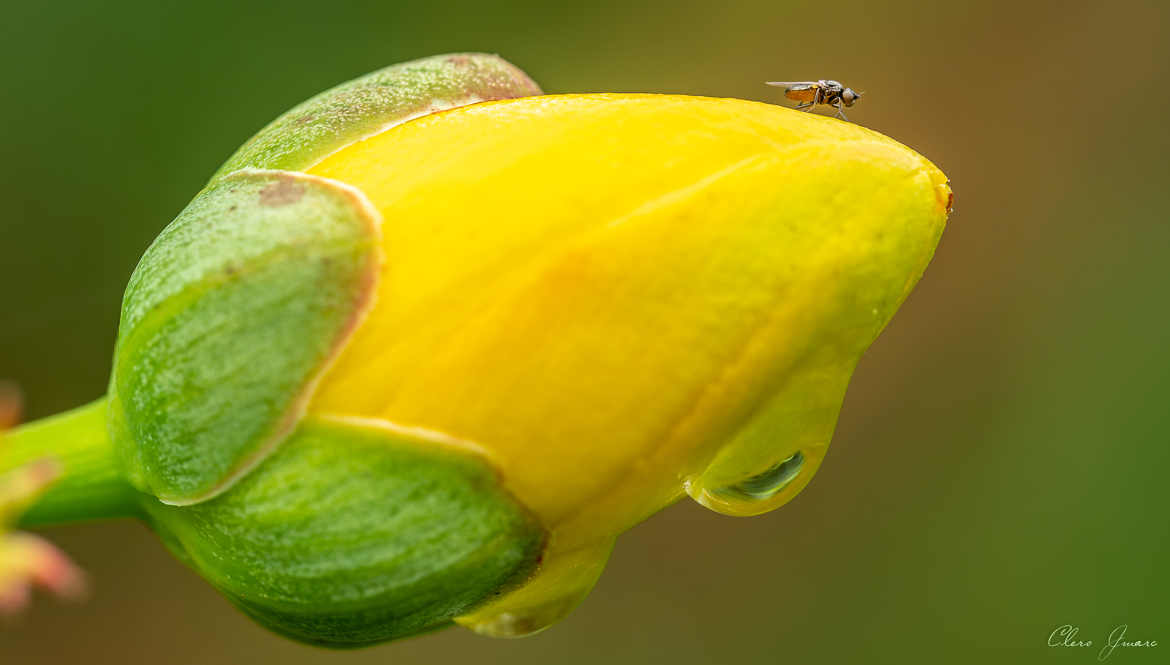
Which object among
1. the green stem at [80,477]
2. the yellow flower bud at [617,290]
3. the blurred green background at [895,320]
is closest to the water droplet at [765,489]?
the yellow flower bud at [617,290]

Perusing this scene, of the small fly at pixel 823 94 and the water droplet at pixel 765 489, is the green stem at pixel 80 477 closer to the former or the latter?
the water droplet at pixel 765 489

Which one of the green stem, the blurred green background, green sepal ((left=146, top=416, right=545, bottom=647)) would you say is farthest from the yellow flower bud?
the blurred green background

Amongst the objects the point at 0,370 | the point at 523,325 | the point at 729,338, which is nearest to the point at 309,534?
the point at 523,325

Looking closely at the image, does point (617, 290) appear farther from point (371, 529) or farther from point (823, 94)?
point (823, 94)

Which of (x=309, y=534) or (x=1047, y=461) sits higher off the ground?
(x=309, y=534)

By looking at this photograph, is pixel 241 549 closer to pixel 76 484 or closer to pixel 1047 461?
pixel 76 484
